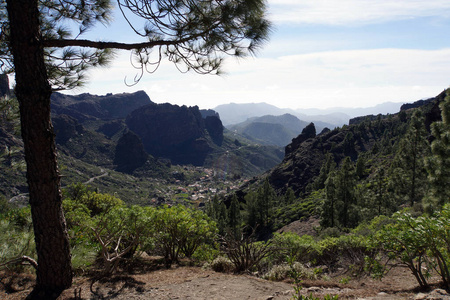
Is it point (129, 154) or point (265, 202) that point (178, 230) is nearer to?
point (265, 202)

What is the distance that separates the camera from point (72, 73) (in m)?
6.28

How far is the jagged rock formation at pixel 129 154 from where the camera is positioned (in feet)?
603

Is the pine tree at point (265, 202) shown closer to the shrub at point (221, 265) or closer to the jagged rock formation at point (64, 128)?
the shrub at point (221, 265)

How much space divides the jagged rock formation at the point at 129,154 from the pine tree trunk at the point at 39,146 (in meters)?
186

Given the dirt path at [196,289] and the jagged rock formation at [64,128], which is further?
the jagged rock formation at [64,128]

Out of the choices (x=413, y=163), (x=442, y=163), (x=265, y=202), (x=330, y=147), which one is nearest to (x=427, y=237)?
(x=442, y=163)

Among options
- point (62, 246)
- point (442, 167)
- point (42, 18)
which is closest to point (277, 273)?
point (62, 246)

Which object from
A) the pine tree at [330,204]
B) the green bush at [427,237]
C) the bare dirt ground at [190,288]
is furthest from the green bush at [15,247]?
the pine tree at [330,204]

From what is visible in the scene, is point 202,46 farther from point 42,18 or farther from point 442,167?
point 442,167

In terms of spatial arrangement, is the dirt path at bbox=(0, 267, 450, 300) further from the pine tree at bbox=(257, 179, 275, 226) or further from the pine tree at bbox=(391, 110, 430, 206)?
the pine tree at bbox=(257, 179, 275, 226)

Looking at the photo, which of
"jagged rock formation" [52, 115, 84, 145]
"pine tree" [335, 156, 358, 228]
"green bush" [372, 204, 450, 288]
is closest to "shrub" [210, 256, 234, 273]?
"green bush" [372, 204, 450, 288]

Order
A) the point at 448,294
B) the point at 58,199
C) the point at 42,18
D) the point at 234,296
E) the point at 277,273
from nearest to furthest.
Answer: the point at 448,294 < the point at 58,199 < the point at 234,296 < the point at 42,18 < the point at 277,273

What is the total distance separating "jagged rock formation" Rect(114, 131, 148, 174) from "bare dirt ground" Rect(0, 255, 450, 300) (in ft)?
608

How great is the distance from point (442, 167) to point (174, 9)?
1713 centimetres
